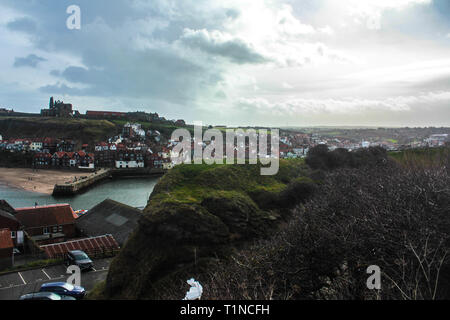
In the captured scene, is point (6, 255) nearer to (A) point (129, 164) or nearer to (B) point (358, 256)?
(B) point (358, 256)

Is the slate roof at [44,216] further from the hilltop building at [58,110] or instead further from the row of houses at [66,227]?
the hilltop building at [58,110]

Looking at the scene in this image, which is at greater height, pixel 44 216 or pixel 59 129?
pixel 59 129

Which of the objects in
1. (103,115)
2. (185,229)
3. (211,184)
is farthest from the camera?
(103,115)

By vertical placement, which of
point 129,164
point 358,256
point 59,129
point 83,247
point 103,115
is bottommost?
point 83,247

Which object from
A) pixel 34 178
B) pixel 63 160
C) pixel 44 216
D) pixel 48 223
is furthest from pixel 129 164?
pixel 48 223

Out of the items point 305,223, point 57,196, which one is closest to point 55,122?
point 57,196

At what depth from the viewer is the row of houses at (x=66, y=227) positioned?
71.7 ft

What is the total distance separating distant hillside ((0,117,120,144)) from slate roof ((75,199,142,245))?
79.5 meters

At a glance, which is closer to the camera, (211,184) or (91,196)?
(211,184)

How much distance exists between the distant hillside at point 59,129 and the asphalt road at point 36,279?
9136 cm

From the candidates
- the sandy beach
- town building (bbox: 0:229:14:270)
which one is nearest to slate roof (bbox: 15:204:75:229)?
town building (bbox: 0:229:14:270)

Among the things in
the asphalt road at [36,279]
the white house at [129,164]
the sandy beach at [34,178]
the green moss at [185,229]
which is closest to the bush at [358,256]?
the green moss at [185,229]

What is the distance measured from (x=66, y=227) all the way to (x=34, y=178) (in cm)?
4330

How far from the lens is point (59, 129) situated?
111125 millimetres
